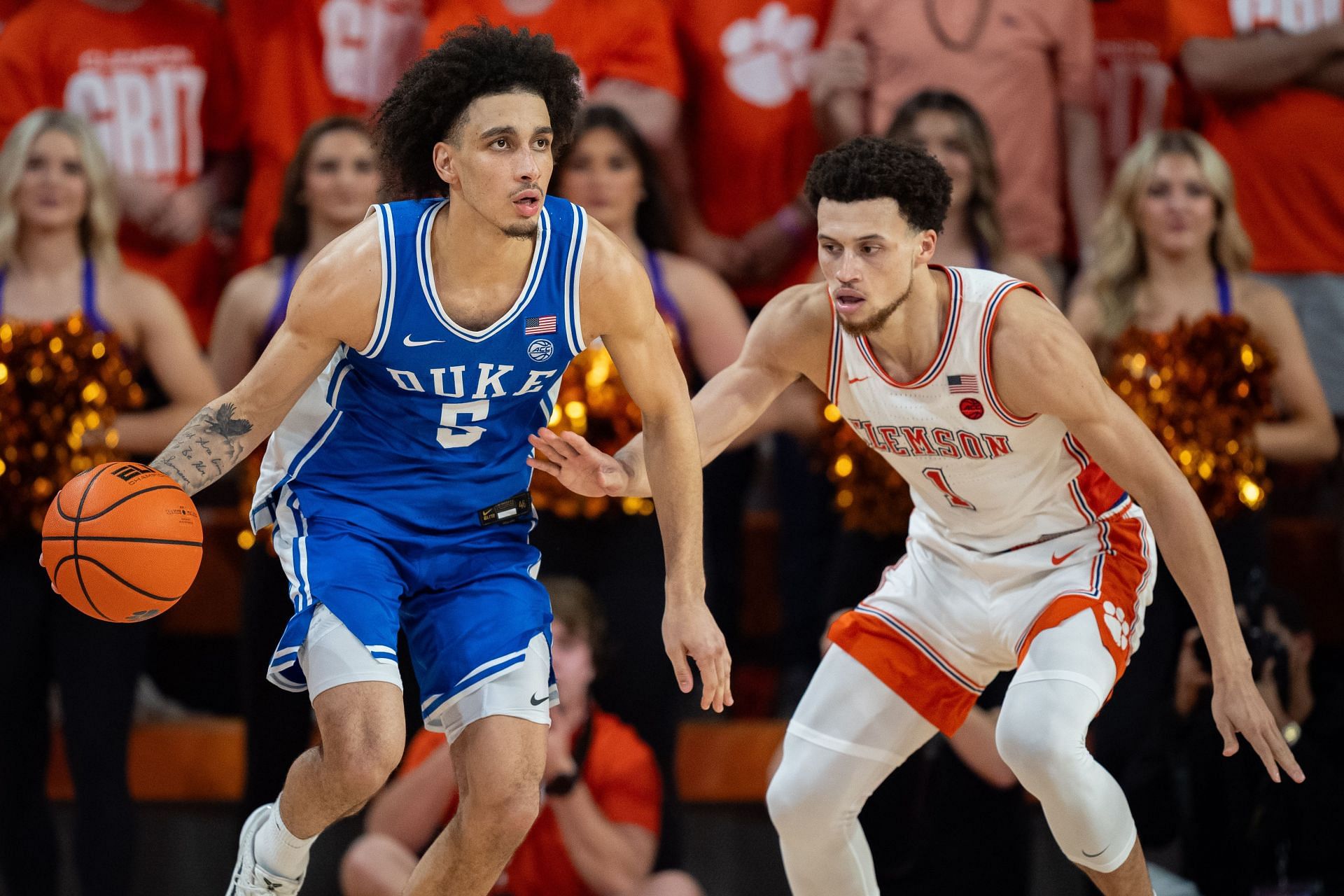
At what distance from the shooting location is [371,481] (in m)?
3.95

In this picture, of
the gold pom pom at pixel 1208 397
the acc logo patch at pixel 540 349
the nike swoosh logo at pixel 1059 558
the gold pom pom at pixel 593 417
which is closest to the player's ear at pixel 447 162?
the acc logo patch at pixel 540 349

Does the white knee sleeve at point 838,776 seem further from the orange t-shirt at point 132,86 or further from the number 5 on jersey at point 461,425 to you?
the orange t-shirt at point 132,86

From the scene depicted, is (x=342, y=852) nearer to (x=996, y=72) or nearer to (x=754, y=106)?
(x=754, y=106)

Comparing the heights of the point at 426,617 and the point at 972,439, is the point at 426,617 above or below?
below

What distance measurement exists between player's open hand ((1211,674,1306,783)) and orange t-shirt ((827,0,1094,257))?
245 centimetres

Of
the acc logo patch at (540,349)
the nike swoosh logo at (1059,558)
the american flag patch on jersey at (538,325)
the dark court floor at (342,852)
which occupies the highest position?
the american flag patch on jersey at (538,325)

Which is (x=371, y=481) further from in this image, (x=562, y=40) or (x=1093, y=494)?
(x=562, y=40)

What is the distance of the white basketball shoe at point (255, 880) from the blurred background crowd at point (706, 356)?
1.01m

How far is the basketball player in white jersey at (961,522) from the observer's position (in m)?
3.86

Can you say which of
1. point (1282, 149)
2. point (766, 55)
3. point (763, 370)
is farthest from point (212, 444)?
point (1282, 149)

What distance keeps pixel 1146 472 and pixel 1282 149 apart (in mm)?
2637

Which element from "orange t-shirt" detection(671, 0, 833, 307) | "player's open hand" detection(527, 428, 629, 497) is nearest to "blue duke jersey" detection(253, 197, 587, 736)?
"player's open hand" detection(527, 428, 629, 497)

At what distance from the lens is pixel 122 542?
11.9 ft

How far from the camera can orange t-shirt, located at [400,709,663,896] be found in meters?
5.02
